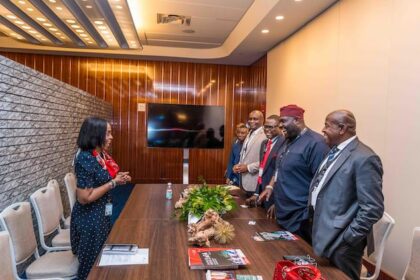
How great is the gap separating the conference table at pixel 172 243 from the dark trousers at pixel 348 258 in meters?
0.08

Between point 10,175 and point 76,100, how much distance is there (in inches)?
82.5

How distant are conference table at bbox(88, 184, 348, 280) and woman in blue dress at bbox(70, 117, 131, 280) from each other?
0.18 metres

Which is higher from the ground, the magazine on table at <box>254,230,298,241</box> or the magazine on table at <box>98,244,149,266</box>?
the magazine on table at <box>98,244,149,266</box>

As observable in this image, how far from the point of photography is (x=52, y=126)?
324 centimetres

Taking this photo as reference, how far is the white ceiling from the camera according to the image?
368 centimetres

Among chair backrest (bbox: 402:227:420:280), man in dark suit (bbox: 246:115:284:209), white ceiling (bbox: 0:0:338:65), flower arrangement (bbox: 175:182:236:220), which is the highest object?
white ceiling (bbox: 0:0:338:65)

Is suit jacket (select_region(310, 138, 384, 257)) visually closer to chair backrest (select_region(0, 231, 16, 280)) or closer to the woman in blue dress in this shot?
the woman in blue dress

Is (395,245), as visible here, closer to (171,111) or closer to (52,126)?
(52,126)

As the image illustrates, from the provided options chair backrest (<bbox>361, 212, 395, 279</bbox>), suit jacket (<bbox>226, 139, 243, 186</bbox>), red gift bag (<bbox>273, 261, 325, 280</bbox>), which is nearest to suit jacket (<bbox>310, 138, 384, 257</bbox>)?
chair backrest (<bbox>361, 212, 395, 279</bbox>)

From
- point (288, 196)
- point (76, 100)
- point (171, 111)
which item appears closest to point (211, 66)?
point (171, 111)

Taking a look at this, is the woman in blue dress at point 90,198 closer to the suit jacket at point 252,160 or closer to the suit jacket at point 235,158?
the suit jacket at point 252,160

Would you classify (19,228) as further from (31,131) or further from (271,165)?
(271,165)

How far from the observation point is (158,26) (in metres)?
5.61

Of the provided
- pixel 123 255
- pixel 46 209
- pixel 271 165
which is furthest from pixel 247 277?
pixel 271 165
